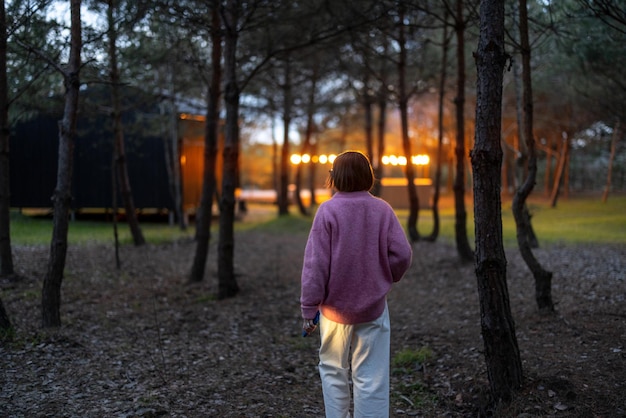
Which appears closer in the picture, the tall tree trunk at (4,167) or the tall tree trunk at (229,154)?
the tall tree trunk at (4,167)

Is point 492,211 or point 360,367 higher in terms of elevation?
point 492,211

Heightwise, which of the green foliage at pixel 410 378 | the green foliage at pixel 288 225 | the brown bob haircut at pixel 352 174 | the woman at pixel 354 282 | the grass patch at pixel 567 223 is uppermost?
the brown bob haircut at pixel 352 174

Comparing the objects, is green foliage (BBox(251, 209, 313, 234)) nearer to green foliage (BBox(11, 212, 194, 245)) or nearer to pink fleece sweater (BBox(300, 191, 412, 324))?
green foliage (BBox(11, 212, 194, 245))

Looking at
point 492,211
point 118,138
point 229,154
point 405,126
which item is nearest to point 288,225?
point 405,126

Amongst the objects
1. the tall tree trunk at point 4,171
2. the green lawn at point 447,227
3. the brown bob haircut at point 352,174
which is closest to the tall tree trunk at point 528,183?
the brown bob haircut at point 352,174

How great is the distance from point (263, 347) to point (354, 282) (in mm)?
3478

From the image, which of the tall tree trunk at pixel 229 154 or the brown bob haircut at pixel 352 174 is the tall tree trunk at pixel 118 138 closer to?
the tall tree trunk at pixel 229 154

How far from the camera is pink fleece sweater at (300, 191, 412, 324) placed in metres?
3.27

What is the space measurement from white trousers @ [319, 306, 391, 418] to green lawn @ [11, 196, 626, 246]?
7862 mm

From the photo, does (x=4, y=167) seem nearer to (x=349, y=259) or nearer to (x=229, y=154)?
(x=229, y=154)

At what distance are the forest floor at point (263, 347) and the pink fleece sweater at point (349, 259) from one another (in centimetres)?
148

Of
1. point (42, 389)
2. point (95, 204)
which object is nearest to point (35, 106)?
point (42, 389)

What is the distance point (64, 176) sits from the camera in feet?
20.1

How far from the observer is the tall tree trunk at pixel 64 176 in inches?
237
